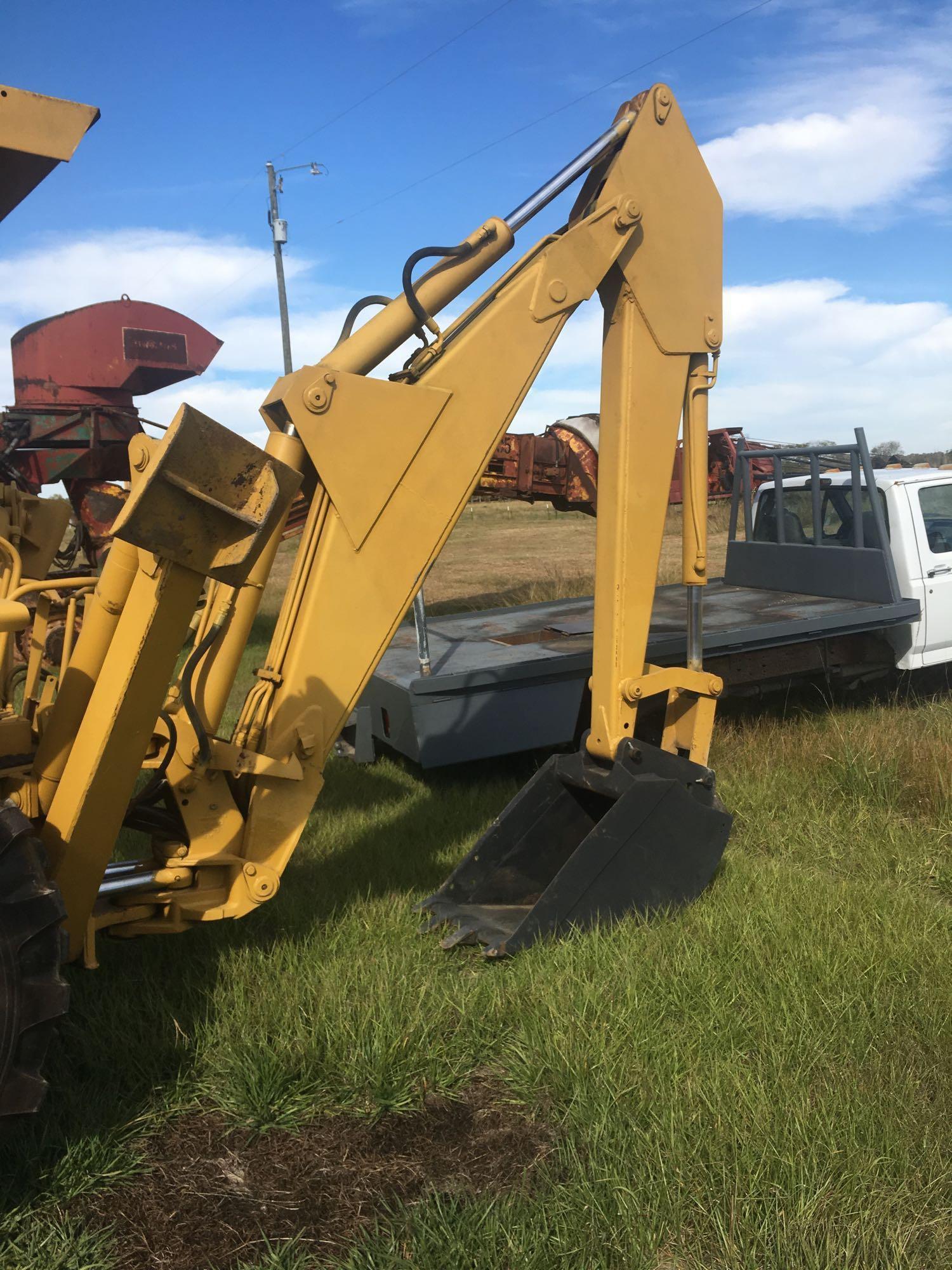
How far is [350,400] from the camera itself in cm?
311

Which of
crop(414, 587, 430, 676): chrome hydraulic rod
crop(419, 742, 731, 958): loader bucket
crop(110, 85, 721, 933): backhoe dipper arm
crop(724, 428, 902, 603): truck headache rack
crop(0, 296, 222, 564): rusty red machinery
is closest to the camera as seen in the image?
crop(110, 85, 721, 933): backhoe dipper arm

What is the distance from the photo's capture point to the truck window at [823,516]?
736 centimetres

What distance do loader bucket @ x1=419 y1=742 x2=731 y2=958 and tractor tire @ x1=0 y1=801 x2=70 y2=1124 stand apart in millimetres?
1652

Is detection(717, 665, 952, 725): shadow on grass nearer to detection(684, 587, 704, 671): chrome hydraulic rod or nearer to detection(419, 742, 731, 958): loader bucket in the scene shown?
detection(684, 587, 704, 671): chrome hydraulic rod

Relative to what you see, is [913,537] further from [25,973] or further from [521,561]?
[521,561]

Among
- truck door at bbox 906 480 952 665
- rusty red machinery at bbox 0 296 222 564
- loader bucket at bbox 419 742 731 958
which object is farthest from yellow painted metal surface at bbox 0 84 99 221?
rusty red machinery at bbox 0 296 222 564

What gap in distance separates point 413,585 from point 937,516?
536 centimetres

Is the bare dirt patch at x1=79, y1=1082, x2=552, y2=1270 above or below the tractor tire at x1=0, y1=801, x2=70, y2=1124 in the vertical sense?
below

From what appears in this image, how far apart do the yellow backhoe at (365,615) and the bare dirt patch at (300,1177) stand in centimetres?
52

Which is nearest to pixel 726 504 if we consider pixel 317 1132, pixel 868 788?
pixel 868 788

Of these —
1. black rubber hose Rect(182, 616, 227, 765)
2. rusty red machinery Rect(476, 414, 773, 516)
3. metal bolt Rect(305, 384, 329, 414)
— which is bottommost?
black rubber hose Rect(182, 616, 227, 765)

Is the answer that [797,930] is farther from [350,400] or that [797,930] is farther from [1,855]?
[1,855]

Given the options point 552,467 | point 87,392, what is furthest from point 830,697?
point 87,392

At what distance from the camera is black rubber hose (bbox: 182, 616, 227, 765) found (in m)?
2.99
